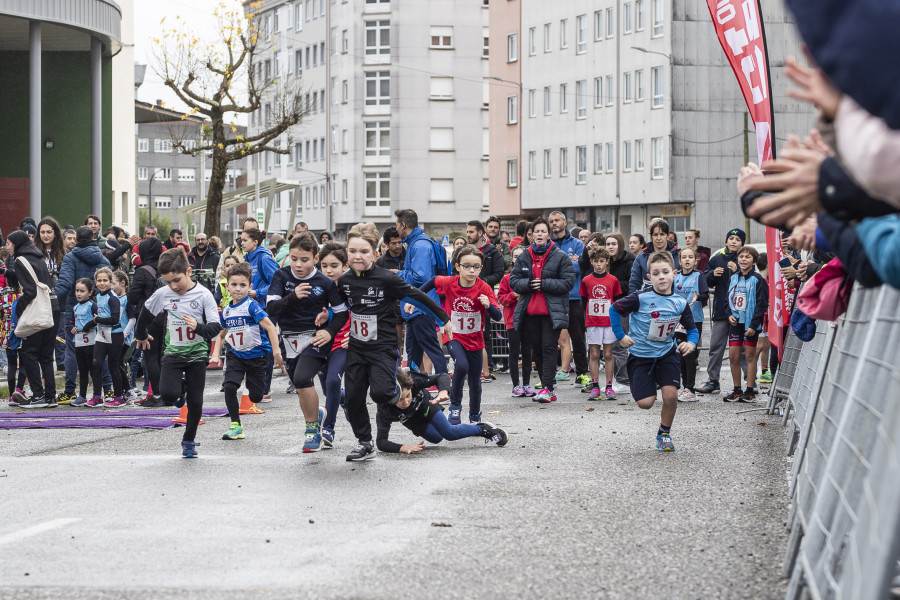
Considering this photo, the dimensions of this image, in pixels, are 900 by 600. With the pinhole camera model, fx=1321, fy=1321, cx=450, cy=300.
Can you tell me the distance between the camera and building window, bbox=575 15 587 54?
2657 inches

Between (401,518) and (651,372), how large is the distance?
4380mm

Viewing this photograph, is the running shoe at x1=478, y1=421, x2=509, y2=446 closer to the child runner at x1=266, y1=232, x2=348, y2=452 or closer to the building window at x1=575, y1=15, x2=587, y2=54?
the child runner at x1=266, y1=232, x2=348, y2=452

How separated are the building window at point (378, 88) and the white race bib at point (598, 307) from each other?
73.2m

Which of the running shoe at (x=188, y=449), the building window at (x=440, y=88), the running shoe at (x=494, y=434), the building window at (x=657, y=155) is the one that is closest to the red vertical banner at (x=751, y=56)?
the running shoe at (x=494, y=434)

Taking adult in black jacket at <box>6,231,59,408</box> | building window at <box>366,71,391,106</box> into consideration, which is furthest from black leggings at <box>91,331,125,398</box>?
building window at <box>366,71,391,106</box>

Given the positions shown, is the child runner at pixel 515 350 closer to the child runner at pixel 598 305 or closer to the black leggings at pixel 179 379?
the child runner at pixel 598 305

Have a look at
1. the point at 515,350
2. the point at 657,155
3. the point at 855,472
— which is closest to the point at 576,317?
the point at 515,350

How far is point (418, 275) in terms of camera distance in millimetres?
14477

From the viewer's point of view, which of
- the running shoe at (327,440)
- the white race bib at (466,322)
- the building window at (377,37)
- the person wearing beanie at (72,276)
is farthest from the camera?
the building window at (377,37)

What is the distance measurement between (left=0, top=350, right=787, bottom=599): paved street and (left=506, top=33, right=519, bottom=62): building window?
2535 inches

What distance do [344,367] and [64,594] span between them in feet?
17.9

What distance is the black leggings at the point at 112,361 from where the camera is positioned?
1529 cm

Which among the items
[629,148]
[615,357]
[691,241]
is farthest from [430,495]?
[629,148]

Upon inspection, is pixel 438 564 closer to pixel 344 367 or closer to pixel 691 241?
pixel 344 367
